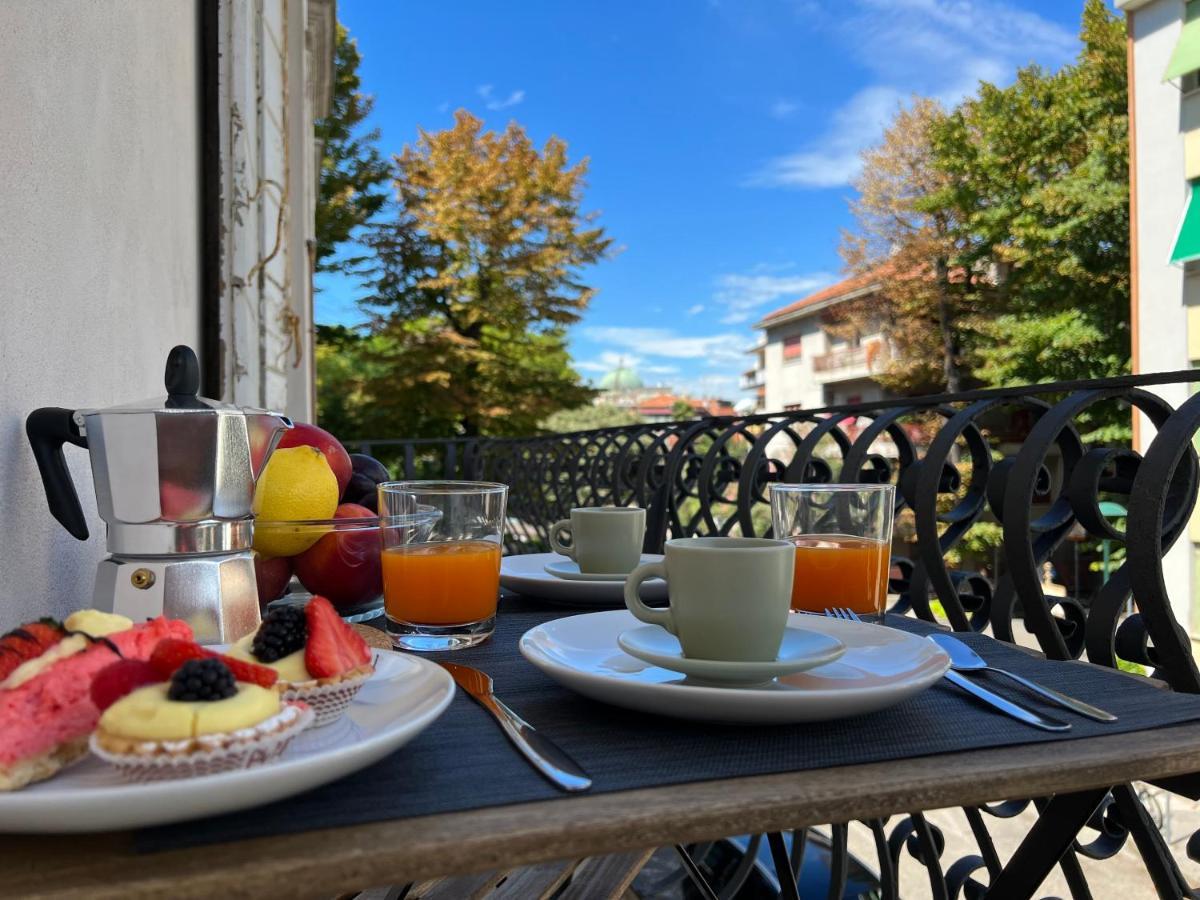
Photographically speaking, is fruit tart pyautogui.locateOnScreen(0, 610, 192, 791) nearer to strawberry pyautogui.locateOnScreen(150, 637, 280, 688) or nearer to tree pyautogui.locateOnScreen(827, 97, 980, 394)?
strawberry pyautogui.locateOnScreen(150, 637, 280, 688)

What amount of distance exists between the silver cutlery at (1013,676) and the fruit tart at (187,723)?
0.53 metres

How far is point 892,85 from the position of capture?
174 ft

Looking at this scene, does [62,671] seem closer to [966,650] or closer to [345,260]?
[966,650]

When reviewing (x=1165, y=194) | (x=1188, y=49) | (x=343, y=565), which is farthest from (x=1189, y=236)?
(x=343, y=565)

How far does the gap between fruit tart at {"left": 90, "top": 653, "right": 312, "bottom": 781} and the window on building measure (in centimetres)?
3008

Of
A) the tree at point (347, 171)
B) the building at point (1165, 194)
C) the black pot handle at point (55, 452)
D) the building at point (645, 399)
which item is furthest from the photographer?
the building at point (645, 399)

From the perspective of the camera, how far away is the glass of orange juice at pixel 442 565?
0.92 metres

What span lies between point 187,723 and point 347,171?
17.2 metres

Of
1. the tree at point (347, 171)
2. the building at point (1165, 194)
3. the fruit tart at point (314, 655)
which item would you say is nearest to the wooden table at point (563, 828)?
the fruit tart at point (314, 655)

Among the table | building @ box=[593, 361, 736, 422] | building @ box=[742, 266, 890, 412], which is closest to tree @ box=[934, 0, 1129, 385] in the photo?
building @ box=[742, 266, 890, 412]

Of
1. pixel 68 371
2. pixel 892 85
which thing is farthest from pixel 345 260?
pixel 892 85

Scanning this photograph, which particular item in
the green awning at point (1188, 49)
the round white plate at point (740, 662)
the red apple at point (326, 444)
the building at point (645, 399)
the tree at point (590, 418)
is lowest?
the round white plate at point (740, 662)

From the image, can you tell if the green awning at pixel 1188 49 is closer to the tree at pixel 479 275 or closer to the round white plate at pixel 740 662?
the tree at pixel 479 275

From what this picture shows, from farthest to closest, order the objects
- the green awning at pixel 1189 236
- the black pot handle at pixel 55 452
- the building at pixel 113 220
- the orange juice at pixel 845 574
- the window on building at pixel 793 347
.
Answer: the window on building at pixel 793 347
the green awning at pixel 1189 236
the orange juice at pixel 845 574
the building at pixel 113 220
the black pot handle at pixel 55 452
